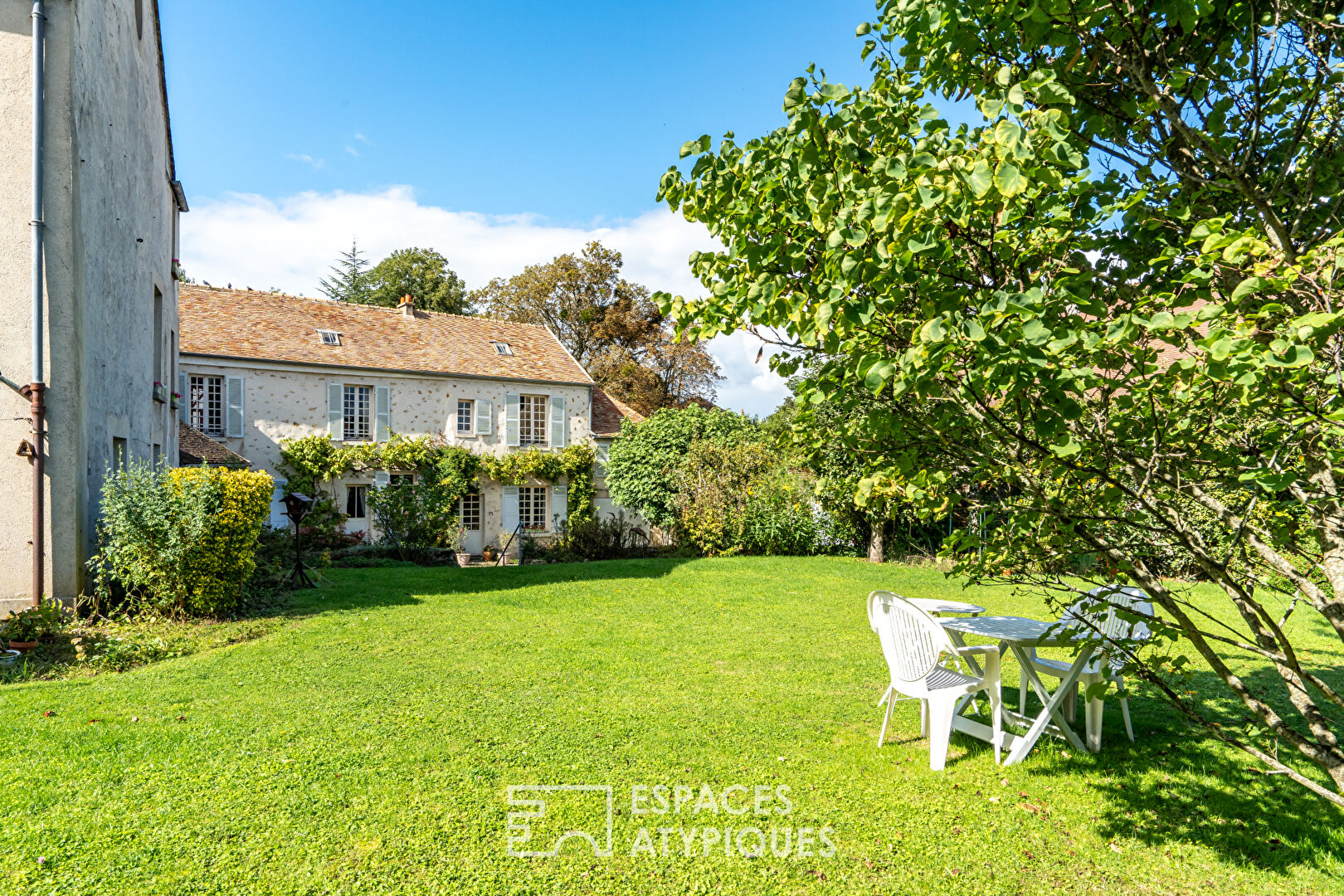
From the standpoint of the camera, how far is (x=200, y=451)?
53.2ft

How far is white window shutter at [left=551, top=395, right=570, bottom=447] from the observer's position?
22016 mm

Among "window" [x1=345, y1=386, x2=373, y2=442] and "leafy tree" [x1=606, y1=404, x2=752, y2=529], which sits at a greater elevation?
"window" [x1=345, y1=386, x2=373, y2=442]

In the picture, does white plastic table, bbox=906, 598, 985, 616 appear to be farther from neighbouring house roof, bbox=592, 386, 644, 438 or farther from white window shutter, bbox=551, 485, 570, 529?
neighbouring house roof, bbox=592, 386, 644, 438

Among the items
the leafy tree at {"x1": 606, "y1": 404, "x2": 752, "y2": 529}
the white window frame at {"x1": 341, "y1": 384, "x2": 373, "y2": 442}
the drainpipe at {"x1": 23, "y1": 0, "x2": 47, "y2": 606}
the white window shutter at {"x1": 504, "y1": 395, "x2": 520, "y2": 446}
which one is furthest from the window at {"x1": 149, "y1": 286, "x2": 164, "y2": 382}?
the leafy tree at {"x1": 606, "y1": 404, "x2": 752, "y2": 529}

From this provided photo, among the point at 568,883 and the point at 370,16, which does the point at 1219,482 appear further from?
the point at 370,16

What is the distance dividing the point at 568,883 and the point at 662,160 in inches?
134

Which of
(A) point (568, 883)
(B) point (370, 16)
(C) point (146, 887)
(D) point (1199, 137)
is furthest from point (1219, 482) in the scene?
(B) point (370, 16)

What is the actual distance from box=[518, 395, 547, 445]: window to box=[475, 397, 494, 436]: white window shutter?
925mm

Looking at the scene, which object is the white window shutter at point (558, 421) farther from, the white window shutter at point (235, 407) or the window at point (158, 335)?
the window at point (158, 335)

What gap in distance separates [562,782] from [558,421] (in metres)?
18.3

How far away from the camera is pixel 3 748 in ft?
14.6

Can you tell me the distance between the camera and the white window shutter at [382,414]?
19.5 metres

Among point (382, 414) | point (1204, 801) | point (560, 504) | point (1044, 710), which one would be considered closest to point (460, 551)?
point (560, 504)

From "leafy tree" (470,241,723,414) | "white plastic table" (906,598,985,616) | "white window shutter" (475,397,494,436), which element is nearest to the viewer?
"white plastic table" (906,598,985,616)
